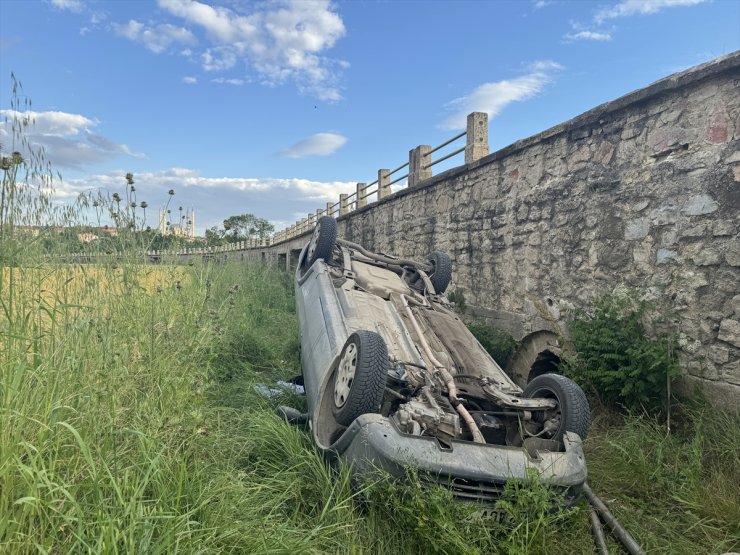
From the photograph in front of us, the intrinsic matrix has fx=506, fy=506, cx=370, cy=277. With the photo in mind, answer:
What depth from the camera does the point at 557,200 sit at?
21.1 ft

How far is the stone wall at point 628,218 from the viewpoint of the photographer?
14.6ft

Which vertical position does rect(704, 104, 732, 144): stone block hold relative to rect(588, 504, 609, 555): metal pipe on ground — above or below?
above

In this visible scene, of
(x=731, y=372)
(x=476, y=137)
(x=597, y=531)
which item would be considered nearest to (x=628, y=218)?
(x=731, y=372)

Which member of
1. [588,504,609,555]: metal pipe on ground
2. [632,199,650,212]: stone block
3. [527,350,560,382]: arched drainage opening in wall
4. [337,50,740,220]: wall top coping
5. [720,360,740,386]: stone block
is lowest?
[588,504,609,555]: metal pipe on ground

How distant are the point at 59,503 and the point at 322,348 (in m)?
2.65

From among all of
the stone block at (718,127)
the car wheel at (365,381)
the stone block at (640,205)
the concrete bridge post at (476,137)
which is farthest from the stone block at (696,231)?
the concrete bridge post at (476,137)

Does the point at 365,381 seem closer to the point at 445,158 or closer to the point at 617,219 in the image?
the point at 617,219

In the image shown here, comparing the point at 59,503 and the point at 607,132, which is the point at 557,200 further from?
the point at 59,503

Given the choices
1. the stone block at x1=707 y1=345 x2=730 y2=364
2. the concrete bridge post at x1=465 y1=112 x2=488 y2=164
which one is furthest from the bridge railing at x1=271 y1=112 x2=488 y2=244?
the stone block at x1=707 y1=345 x2=730 y2=364

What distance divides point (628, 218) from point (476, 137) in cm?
384

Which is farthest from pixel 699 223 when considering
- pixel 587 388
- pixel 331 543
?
pixel 331 543

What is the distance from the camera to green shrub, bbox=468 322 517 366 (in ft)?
23.6

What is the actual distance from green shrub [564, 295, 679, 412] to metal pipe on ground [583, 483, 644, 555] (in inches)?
57.1

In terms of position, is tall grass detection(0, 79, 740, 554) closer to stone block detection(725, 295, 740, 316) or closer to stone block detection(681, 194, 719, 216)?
stone block detection(725, 295, 740, 316)
